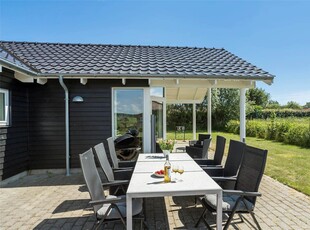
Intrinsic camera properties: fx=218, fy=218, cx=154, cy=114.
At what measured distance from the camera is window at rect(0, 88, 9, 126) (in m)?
4.96

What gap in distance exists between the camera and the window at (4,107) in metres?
4.96

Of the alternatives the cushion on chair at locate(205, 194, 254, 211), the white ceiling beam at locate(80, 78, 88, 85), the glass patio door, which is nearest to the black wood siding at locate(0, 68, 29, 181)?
the white ceiling beam at locate(80, 78, 88, 85)

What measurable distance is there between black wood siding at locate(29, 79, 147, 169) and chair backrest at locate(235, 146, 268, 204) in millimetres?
3706

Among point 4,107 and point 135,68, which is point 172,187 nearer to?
point 135,68

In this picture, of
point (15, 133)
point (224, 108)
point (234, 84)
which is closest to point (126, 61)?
point (234, 84)

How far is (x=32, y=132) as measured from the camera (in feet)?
19.5

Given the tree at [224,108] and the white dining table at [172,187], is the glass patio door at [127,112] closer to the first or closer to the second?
the white dining table at [172,187]

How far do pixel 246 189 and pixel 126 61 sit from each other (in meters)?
5.04

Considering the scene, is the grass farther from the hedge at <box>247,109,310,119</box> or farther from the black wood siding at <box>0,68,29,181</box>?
the hedge at <box>247,109,310,119</box>

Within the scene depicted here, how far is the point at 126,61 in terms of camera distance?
6633 millimetres

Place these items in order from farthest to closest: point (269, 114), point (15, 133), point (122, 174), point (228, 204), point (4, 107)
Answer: point (269, 114) < point (15, 133) < point (4, 107) < point (122, 174) < point (228, 204)

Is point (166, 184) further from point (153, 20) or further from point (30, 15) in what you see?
point (30, 15)

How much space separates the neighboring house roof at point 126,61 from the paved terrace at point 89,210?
270cm

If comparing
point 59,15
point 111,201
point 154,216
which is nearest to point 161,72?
point 154,216
